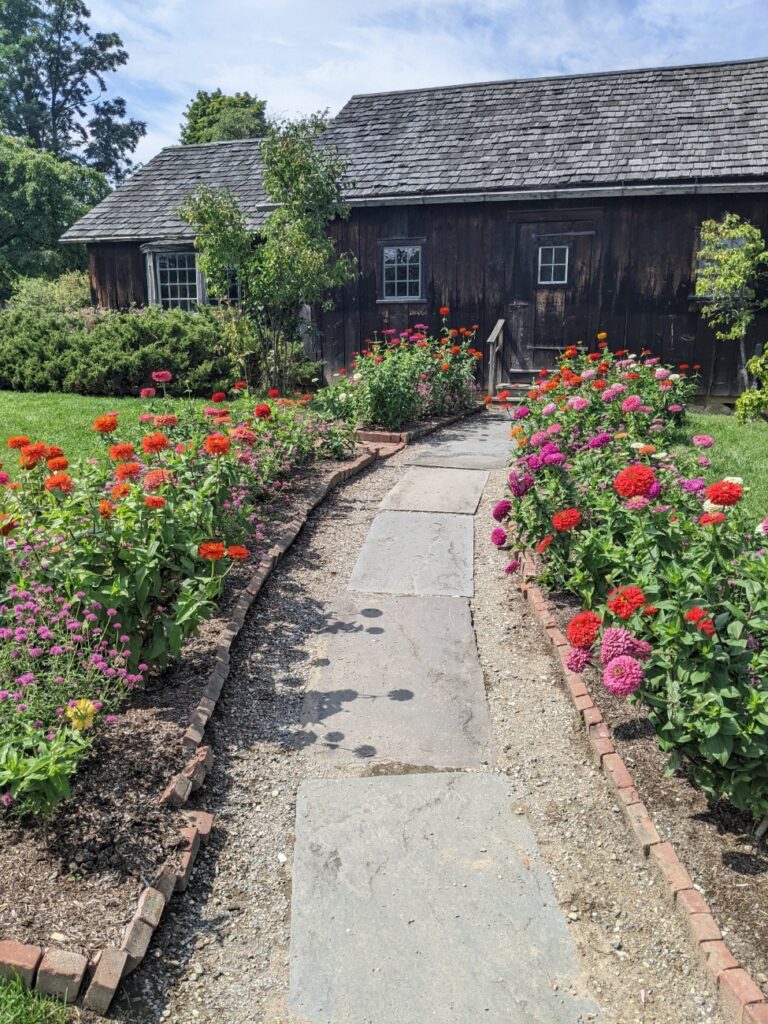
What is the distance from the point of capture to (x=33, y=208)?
1115 inches

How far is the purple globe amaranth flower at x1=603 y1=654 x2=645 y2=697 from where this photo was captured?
2.76 m

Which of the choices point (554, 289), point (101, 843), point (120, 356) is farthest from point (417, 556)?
point (554, 289)

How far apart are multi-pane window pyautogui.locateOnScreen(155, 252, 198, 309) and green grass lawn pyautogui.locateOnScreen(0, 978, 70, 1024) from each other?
625 inches

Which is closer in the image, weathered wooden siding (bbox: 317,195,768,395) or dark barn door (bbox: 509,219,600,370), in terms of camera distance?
weathered wooden siding (bbox: 317,195,768,395)

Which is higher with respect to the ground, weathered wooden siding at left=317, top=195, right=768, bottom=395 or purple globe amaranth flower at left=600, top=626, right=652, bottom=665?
weathered wooden siding at left=317, top=195, right=768, bottom=395

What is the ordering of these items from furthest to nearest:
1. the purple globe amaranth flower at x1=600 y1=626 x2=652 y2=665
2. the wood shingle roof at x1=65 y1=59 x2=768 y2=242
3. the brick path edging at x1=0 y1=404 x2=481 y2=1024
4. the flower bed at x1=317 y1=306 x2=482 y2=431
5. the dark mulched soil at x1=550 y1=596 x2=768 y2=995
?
the wood shingle roof at x1=65 y1=59 x2=768 y2=242 → the flower bed at x1=317 y1=306 x2=482 y2=431 → the purple globe amaranth flower at x1=600 y1=626 x2=652 y2=665 → the dark mulched soil at x1=550 y1=596 x2=768 y2=995 → the brick path edging at x1=0 y1=404 x2=481 y2=1024

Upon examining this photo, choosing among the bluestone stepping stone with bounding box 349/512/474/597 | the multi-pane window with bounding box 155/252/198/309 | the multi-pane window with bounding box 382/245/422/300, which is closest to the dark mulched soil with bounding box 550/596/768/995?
the bluestone stepping stone with bounding box 349/512/474/597

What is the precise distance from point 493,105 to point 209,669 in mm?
14180

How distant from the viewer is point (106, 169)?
145 ft

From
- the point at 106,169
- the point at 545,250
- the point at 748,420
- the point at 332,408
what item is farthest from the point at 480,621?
the point at 106,169

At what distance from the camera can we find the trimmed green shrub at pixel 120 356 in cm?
1176

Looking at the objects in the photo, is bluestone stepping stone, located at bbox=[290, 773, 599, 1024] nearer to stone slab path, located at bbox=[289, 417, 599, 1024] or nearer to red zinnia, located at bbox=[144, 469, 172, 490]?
stone slab path, located at bbox=[289, 417, 599, 1024]

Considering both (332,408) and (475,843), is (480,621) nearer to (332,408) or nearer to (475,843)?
(475,843)

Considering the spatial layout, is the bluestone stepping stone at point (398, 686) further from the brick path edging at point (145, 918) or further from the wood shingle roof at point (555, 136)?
the wood shingle roof at point (555, 136)
